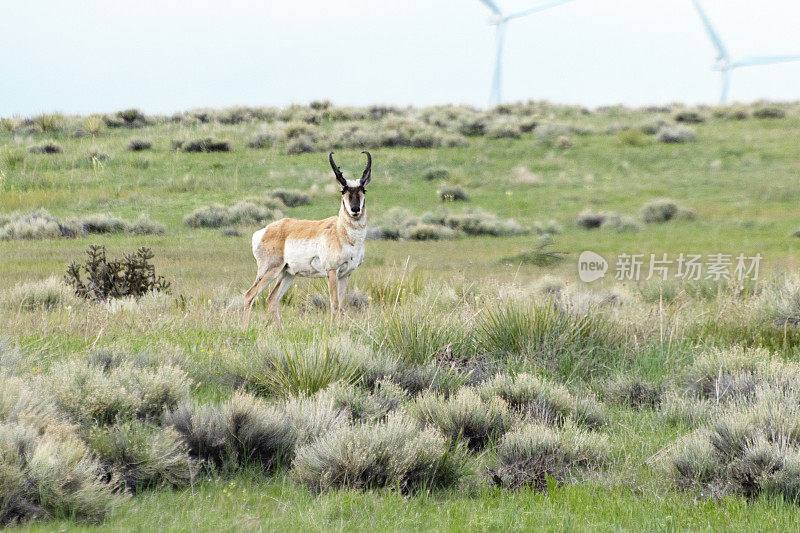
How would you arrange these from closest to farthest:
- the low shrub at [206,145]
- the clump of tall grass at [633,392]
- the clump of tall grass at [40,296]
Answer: the clump of tall grass at [633,392], the clump of tall grass at [40,296], the low shrub at [206,145]

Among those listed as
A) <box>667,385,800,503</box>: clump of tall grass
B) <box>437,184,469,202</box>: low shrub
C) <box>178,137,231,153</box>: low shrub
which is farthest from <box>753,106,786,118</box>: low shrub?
<box>667,385,800,503</box>: clump of tall grass

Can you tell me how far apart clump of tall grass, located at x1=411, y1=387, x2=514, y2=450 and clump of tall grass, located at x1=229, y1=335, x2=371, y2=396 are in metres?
0.91

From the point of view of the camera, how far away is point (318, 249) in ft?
33.3

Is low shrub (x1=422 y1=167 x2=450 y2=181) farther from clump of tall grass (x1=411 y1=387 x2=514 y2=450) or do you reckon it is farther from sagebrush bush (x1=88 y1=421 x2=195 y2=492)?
sagebrush bush (x1=88 y1=421 x2=195 y2=492)

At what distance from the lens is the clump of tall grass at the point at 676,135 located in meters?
36.9

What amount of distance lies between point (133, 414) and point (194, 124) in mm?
33236

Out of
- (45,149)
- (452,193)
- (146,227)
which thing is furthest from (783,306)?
(45,149)

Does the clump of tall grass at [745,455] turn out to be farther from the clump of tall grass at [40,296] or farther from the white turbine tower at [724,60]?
the white turbine tower at [724,60]

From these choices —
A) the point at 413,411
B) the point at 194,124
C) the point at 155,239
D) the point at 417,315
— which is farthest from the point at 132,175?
the point at 413,411

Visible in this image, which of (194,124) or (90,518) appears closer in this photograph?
(90,518)

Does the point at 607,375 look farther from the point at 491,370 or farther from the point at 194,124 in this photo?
the point at 194,124

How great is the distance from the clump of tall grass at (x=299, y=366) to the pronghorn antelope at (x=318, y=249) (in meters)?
2.11

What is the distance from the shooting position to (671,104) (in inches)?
1977

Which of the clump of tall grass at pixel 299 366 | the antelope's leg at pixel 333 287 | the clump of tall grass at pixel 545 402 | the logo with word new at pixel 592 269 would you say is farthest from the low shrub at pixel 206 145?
the clump of tall grass at pixel 545 402
